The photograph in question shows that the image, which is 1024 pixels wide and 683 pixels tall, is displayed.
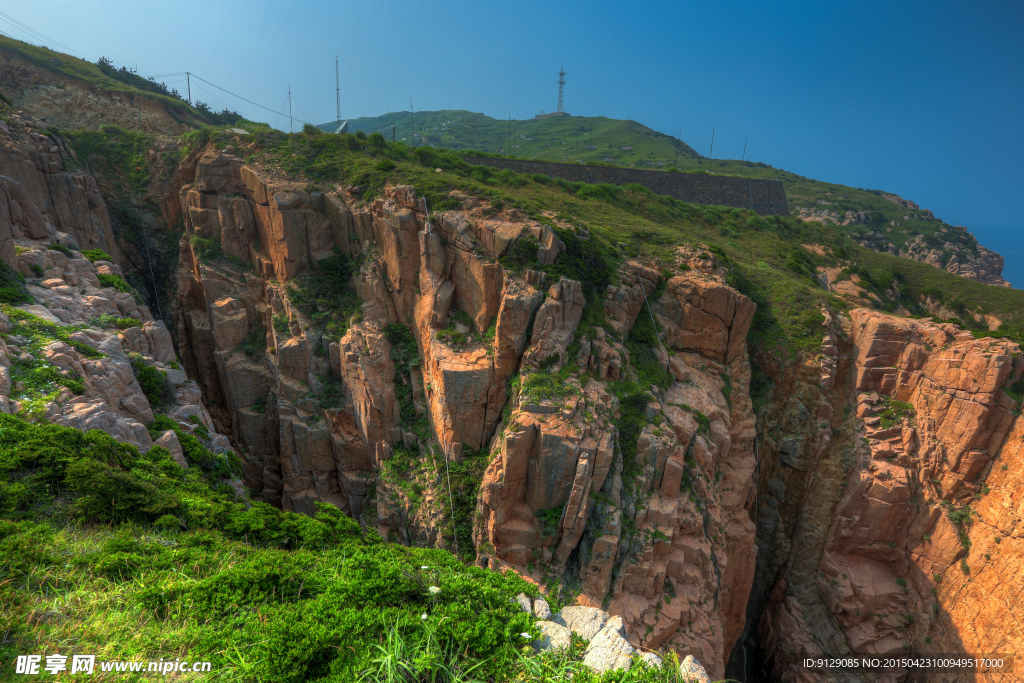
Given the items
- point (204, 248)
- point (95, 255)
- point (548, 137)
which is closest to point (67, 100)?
point (204, 248)

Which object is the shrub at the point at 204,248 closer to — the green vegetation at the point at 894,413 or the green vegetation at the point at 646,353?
the green vegetation at the point at 646,353

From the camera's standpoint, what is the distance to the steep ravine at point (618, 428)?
59.0 feet

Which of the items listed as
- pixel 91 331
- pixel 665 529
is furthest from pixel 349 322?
pixel 665 529

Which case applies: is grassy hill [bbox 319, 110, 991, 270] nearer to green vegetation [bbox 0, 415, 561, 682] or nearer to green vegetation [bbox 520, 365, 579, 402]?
green vegetation [bbox 520, 365, 579, 402]

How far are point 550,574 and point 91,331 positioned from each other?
21873 mm

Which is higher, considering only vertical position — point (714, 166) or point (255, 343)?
point (714, 166)

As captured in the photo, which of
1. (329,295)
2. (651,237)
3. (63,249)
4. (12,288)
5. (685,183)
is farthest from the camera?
(685,183)

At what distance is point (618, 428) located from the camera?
1880 cm

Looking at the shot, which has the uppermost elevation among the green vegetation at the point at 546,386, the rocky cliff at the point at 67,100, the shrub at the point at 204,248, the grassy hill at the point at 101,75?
the grassy hill at the point at 101,75

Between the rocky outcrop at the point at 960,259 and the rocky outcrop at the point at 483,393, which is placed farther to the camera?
the rocky outcrop at the point at 960,259

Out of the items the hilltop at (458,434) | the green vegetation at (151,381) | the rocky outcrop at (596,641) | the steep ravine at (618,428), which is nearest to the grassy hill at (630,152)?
the hilltop at (458,434)

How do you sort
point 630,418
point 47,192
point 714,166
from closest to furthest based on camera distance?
1. point 630,418
2. point 47,192
3. point 714,166

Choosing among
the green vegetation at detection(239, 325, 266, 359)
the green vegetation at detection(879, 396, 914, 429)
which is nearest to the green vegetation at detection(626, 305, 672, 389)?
the green vegetation at detection(879, 396, 914, 429)

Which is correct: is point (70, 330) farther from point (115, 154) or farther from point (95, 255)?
point (115, 154)
